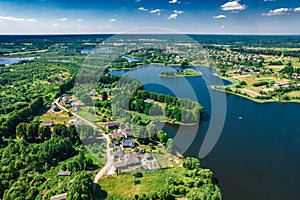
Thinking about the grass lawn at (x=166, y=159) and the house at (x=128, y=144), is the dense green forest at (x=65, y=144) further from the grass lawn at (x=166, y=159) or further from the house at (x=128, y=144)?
the house at (x=128, y=144)

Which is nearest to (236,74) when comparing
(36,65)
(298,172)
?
(298,172)

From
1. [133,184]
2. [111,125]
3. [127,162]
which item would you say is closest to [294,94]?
[111,125]

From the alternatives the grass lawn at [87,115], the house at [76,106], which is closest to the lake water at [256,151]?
the grass lawn at [87,115]

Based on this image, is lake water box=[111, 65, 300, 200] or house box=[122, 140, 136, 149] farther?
house box=[122, 140, 136, 149]

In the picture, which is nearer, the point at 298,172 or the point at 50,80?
the point at 298,172

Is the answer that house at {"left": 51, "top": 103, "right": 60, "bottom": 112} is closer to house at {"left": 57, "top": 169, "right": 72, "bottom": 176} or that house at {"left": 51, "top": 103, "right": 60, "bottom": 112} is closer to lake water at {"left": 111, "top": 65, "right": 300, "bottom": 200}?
lake water at {"left": 111, "top": 65, "right": 300, "bottom": 200}

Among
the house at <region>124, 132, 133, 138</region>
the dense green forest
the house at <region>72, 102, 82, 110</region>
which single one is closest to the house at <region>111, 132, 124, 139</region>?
the house at <region>124, 132, 133, 138</region>

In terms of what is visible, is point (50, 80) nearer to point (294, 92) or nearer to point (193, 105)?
point (193, 105)
